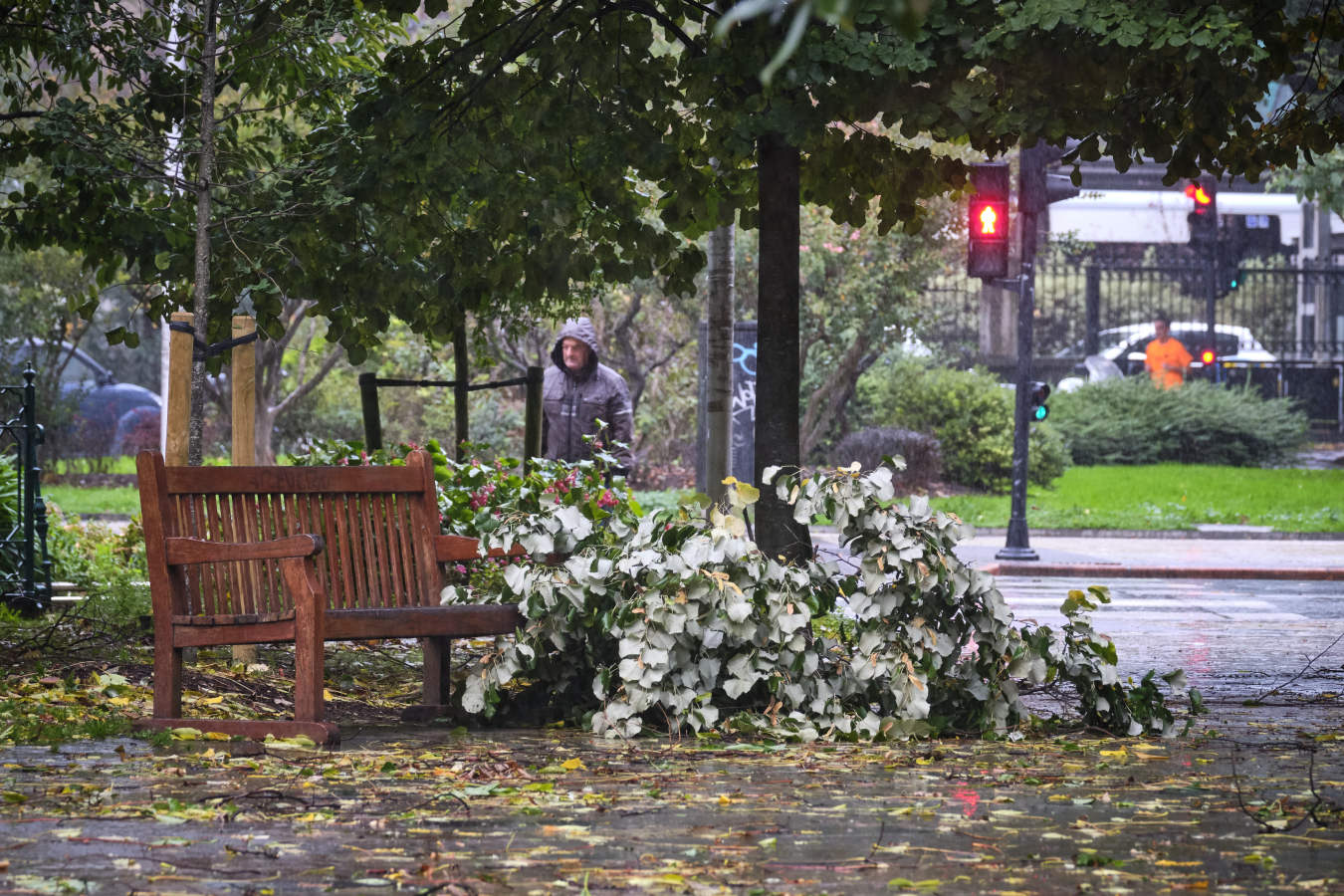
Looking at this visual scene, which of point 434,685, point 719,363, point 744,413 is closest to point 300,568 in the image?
point 434,685

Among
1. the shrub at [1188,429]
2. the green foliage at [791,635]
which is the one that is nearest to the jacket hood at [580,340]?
the green foliage at [791,635]

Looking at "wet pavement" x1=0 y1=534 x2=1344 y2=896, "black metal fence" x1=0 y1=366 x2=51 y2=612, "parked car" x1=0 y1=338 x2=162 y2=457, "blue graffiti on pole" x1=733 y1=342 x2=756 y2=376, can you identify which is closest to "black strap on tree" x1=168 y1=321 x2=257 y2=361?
"wet pavement" x1=0 y1=534 x2=1344 y2=896

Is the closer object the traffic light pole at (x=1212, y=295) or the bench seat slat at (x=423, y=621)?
the bench seat slat at (x=423, y=621)

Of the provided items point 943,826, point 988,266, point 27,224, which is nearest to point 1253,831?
point 943,826

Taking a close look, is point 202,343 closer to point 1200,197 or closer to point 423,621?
point 423,621

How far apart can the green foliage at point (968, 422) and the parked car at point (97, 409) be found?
1227 cm

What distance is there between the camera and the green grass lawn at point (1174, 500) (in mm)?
20562

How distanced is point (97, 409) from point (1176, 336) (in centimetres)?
2136

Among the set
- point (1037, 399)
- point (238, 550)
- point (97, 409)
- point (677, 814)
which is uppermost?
point (97, 409)

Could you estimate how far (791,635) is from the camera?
586cm

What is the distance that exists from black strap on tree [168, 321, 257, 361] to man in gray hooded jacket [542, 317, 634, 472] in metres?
5.50

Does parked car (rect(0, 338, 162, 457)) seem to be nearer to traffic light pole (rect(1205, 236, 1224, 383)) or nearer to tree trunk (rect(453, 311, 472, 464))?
tree trunk (rect(453, 311, 472, 464))

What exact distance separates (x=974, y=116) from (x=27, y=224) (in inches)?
197

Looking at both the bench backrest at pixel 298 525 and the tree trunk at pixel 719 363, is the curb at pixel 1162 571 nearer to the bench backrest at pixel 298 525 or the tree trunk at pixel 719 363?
the tree trunk at pixel 719 363
